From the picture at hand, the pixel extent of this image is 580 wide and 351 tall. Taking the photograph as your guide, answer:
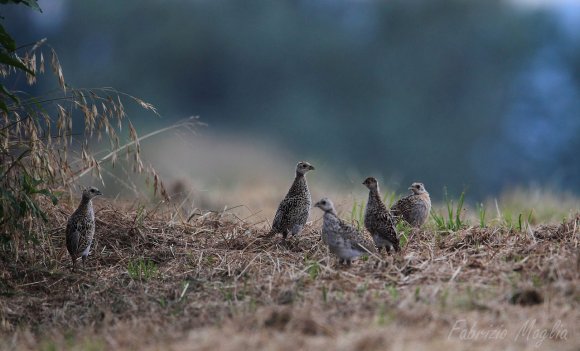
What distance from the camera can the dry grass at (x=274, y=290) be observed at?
509 cm

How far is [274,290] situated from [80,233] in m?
2.49

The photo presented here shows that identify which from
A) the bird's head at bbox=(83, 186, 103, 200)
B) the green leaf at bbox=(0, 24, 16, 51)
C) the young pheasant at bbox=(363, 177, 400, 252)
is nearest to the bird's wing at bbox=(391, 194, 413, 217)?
the young pheasant at bbox=(363, 177, 400, 252)

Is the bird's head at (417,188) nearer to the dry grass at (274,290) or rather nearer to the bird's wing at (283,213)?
the dry grass at (274,290)

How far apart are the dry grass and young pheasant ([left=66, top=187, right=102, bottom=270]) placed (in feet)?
0.71

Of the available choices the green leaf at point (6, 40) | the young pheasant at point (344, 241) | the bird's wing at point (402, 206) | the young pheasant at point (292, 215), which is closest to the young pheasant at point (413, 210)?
the bird's wing at point (402, 206)

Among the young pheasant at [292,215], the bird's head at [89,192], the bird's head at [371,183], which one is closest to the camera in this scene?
the bird's head at [371,183]

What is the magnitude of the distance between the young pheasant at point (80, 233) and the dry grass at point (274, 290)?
22 centimetres

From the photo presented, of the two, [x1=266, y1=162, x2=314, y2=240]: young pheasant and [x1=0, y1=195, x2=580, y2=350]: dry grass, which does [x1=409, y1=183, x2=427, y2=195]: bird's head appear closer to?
[x1=0, y1=195, x2=580, y2=350]: dry grass

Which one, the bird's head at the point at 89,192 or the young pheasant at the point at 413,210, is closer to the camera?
the bird's head at the point at 89,192

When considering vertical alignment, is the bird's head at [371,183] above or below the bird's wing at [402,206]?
above

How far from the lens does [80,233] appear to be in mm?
7797

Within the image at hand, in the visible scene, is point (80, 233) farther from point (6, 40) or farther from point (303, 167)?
point (303, 167)

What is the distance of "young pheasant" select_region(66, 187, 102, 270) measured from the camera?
25.5ft

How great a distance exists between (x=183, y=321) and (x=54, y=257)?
2933mm
